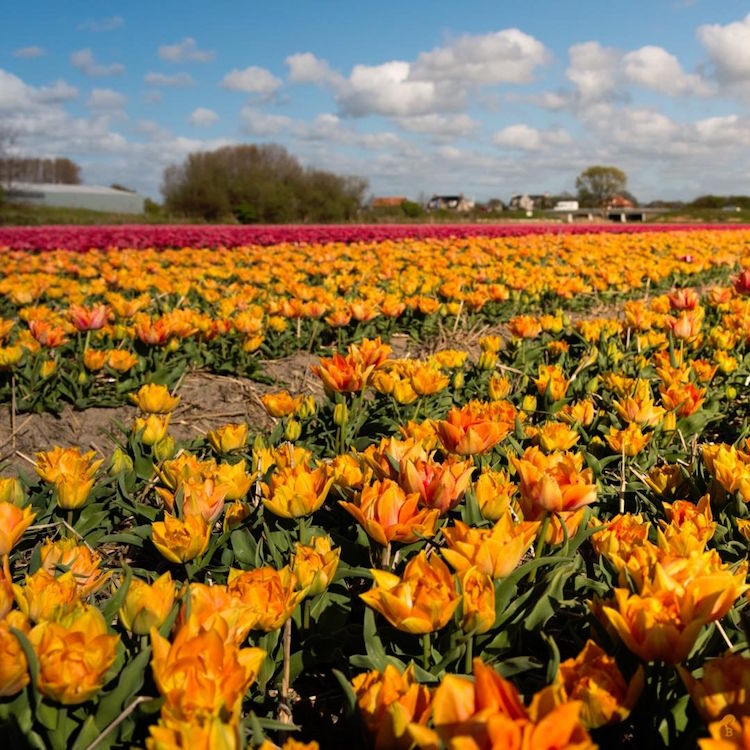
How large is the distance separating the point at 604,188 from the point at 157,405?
92.7 m

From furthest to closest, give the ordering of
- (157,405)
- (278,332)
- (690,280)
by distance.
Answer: (690,280)
(278,332)
(157,405)

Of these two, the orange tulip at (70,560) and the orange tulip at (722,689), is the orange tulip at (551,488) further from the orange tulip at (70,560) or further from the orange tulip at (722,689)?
the orange tulip at (70,560)

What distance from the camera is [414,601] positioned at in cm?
119

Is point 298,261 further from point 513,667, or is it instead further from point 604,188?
point 604,188

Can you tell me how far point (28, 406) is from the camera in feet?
12.9

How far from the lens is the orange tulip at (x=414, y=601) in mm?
1161

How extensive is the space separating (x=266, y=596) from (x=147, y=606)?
0.64 feet

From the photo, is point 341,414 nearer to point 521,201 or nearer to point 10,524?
point 10,524

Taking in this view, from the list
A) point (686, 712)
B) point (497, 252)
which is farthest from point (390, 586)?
point (497, 252)

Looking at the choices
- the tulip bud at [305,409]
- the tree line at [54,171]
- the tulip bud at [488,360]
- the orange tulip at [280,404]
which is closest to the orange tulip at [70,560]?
the orange tulip at [280,404]

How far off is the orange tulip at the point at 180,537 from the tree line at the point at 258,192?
124 ft

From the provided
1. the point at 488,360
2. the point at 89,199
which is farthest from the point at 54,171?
the point at 488,360

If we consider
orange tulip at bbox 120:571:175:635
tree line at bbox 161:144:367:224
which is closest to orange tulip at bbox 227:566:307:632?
orange tulip at bbox 120:571:175:635

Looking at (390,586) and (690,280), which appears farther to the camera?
(690,280)
